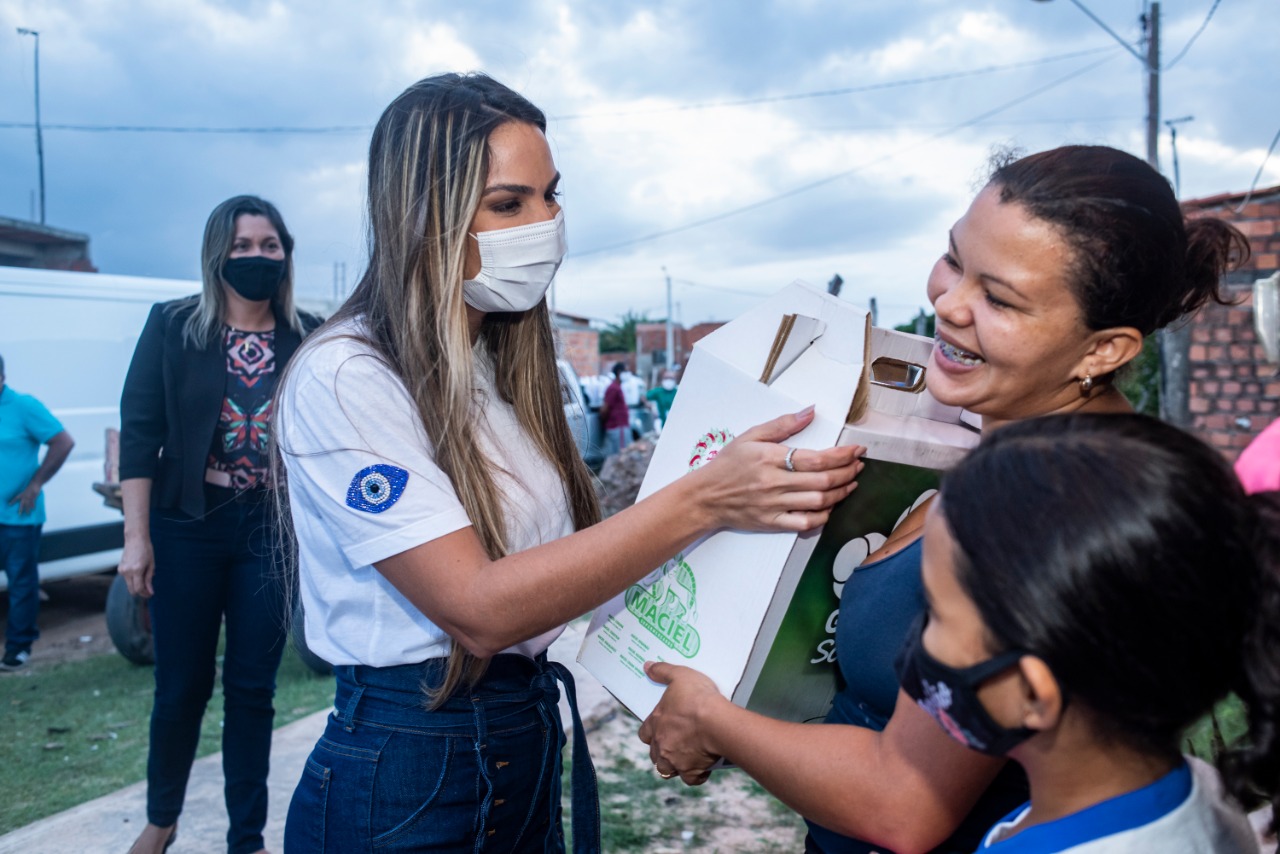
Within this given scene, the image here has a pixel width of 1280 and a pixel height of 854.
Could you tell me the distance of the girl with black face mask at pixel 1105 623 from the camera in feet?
2.87

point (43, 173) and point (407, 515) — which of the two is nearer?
point (407, 515)

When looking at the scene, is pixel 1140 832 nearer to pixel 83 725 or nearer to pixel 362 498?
pixel 362 498

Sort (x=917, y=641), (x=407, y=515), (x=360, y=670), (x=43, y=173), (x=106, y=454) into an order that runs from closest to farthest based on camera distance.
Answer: (x=917, y=641) → (x=407, y=515) → (x=360, y=670) → (x=106, y=454) → (x=43, y=173)

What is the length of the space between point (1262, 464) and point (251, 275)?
303cm

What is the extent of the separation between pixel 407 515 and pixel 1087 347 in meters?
0.95

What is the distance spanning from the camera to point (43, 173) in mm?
15680

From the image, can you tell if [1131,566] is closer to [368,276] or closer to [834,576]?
[834,576]

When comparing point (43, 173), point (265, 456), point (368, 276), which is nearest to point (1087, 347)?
point (368, 276)

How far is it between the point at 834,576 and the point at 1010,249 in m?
0.52

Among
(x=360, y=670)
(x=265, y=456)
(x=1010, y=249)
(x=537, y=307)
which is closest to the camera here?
(x=1010, y=249)

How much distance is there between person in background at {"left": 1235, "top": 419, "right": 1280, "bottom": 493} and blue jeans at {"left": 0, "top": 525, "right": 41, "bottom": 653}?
5.96 metres

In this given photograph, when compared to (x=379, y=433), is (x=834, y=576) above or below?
below

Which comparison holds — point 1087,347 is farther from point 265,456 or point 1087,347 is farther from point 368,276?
point 265,456

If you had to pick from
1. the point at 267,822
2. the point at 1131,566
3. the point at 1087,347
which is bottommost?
the point at 267,822
